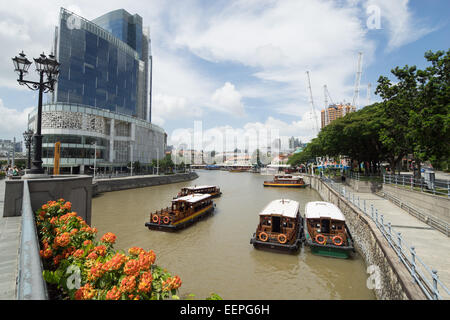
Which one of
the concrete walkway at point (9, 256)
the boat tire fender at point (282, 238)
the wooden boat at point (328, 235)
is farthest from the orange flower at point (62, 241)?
the wooden boat at point (328, 235)

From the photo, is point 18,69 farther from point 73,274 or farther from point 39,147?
point 73,274

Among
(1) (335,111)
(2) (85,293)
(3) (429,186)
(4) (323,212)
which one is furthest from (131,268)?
(1) (335,111)

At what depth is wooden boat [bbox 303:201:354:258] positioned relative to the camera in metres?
12.0

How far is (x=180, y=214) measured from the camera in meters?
17.4

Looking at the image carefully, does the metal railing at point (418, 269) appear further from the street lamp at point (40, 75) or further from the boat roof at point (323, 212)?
the street lamp at point (40, 75)

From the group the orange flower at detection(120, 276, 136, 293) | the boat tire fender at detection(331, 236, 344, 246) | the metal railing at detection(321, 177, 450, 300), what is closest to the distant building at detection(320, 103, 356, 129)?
the boat tire fender at detection(331, 236, 344, 246)

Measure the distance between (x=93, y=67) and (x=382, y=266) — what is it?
104m

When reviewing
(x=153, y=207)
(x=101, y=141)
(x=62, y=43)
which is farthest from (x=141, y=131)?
(x=153, y=207)

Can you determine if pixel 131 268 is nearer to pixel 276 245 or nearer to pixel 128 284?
pixel 128 284

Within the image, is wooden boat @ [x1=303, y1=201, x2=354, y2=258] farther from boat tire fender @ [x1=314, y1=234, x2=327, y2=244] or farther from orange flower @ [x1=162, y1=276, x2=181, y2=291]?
orange flower @ [x1=162, y1=276, x2=181, y2=291]

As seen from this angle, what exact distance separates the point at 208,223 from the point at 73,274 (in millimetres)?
17014

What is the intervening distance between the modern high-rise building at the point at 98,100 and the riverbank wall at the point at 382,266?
48.6 meters
